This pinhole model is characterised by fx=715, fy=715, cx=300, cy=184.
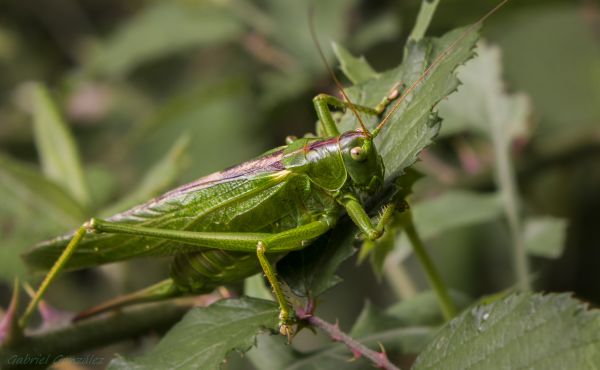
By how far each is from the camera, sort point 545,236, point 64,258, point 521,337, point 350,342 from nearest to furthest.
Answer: point 521,337
point 350,342
point 64,258
point 545,236

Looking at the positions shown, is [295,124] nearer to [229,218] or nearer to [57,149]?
[57,149]

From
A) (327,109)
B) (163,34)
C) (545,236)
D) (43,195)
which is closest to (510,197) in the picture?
(545,236)

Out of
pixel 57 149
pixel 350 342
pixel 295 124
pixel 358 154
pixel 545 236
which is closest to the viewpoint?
pixel 350 342

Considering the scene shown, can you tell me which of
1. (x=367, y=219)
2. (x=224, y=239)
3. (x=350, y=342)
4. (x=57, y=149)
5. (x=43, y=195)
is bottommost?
(x=350, y=342)

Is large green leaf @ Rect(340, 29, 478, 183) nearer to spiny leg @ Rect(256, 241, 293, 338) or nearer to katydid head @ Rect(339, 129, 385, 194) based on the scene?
katydid head @ Rect(339, 129, 385, 194)

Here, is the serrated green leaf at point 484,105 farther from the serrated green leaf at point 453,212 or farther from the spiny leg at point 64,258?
the spiny leg at point 64,258

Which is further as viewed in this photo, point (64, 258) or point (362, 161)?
point (64, 258)
